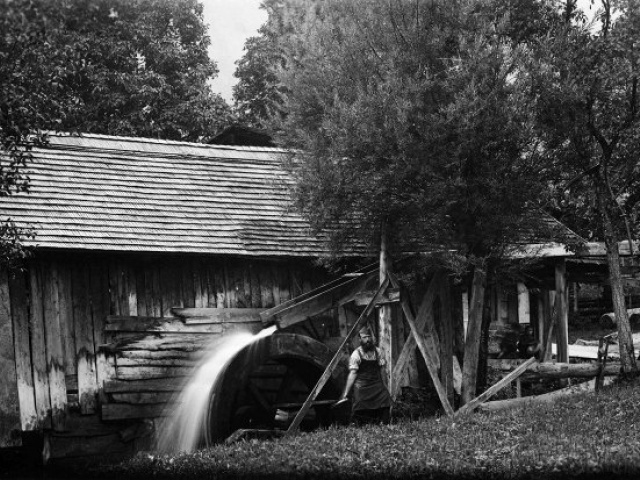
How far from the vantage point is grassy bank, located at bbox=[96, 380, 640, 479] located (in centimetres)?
1241

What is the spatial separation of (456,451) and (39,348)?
7527 mm

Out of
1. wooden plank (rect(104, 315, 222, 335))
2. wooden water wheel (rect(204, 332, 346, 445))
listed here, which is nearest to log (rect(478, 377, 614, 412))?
wooden water wheel (rect(204, 332, 346, 445))

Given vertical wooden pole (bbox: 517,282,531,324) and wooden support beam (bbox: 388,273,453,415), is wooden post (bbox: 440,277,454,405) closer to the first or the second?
wooden support beam (bbox: 388,273,453,415)

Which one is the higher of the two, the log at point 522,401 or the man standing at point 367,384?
the man standing at point 367,384

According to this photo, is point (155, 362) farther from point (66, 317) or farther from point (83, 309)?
point (66, 317)

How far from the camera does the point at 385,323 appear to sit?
19250 millimetres

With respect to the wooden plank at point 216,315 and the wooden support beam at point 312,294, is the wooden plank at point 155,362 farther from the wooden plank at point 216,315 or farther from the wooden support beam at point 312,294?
the wooden support beam at point 312,294

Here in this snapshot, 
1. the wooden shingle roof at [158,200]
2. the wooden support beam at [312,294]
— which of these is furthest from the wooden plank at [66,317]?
the wooden support beam at [312,294]

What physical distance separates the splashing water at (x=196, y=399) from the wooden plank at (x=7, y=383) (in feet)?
7.83

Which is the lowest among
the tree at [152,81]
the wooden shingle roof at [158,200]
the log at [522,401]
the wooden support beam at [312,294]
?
the log at [522,401]

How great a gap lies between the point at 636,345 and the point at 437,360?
225 inches

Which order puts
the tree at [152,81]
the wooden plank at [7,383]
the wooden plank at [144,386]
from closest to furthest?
the wooden plank at [7,383]
the wooden plank at [144,386]
the tree at [152,81]

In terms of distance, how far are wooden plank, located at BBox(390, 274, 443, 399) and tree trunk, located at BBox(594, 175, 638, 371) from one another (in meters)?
3.22

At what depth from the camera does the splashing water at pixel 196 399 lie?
1761 cm
